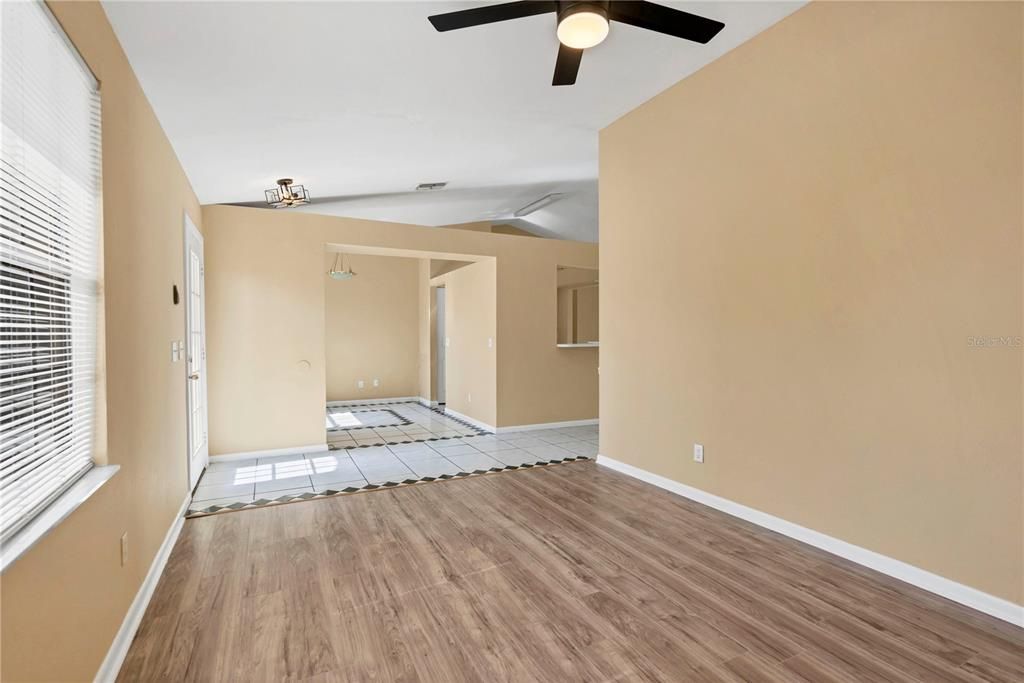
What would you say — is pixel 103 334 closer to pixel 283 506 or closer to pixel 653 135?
pixel 283 506

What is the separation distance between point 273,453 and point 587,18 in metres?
4.49

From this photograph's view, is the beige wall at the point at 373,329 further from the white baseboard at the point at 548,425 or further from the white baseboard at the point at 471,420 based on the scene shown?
the white baseboard at the point at 548,425

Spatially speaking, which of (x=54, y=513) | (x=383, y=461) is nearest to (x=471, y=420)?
(x=383, y=461)

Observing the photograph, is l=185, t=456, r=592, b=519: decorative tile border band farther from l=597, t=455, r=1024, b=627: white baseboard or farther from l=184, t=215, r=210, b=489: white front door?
l=597, t=455, r=1024, b=627: white baseboard

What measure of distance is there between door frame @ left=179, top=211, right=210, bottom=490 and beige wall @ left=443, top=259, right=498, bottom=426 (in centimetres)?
290

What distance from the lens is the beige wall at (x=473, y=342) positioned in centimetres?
605

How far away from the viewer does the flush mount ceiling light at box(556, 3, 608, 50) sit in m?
2.22

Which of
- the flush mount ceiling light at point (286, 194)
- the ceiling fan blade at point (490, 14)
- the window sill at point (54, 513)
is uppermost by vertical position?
the ceiling fan blade at point (490, 14)

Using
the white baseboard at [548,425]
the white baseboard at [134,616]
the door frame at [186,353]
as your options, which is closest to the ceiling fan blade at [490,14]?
the door frame at [186,353]

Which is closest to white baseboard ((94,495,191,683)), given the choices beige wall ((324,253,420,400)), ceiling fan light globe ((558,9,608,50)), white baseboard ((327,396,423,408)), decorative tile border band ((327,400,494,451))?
decorative tile border band ((327,400,494,451))

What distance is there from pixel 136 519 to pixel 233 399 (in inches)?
111

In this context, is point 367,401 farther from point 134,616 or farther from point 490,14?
point 490,14

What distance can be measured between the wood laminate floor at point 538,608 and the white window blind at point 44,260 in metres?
0.87

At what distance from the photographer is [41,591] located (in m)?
1.27
